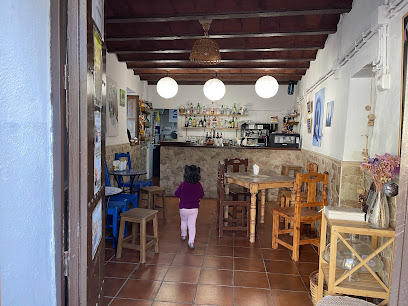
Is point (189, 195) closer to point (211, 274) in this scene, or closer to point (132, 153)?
point (211, 274)

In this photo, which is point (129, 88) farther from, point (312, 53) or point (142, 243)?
point (142, 243)

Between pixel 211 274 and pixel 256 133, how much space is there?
21.5 ft

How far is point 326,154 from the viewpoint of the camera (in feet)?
15.8

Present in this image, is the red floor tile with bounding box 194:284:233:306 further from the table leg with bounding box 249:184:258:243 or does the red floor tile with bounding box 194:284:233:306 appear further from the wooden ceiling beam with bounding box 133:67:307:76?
the wooden ceiling beam with bounding box 133:67:307:76

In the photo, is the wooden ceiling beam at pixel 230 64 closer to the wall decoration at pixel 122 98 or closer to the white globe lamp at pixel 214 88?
the wall decoration at pixel 122 98

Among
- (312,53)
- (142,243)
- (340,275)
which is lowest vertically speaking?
(142,243)

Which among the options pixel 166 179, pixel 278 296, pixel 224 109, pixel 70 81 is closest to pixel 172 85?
pixel 166 179

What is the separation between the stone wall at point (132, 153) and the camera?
19.9 ft

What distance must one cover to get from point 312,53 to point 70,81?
226 inches

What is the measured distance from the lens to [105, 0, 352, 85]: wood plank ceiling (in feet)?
13.4

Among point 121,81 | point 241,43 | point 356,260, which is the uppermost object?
point 241,43

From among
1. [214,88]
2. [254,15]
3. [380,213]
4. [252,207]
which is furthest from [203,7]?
[380,213]

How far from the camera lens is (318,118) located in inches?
216

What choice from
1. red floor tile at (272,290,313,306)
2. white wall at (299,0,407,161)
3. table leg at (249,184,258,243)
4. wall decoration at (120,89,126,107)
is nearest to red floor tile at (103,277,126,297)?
red floor tile at (272,290,313,306)
